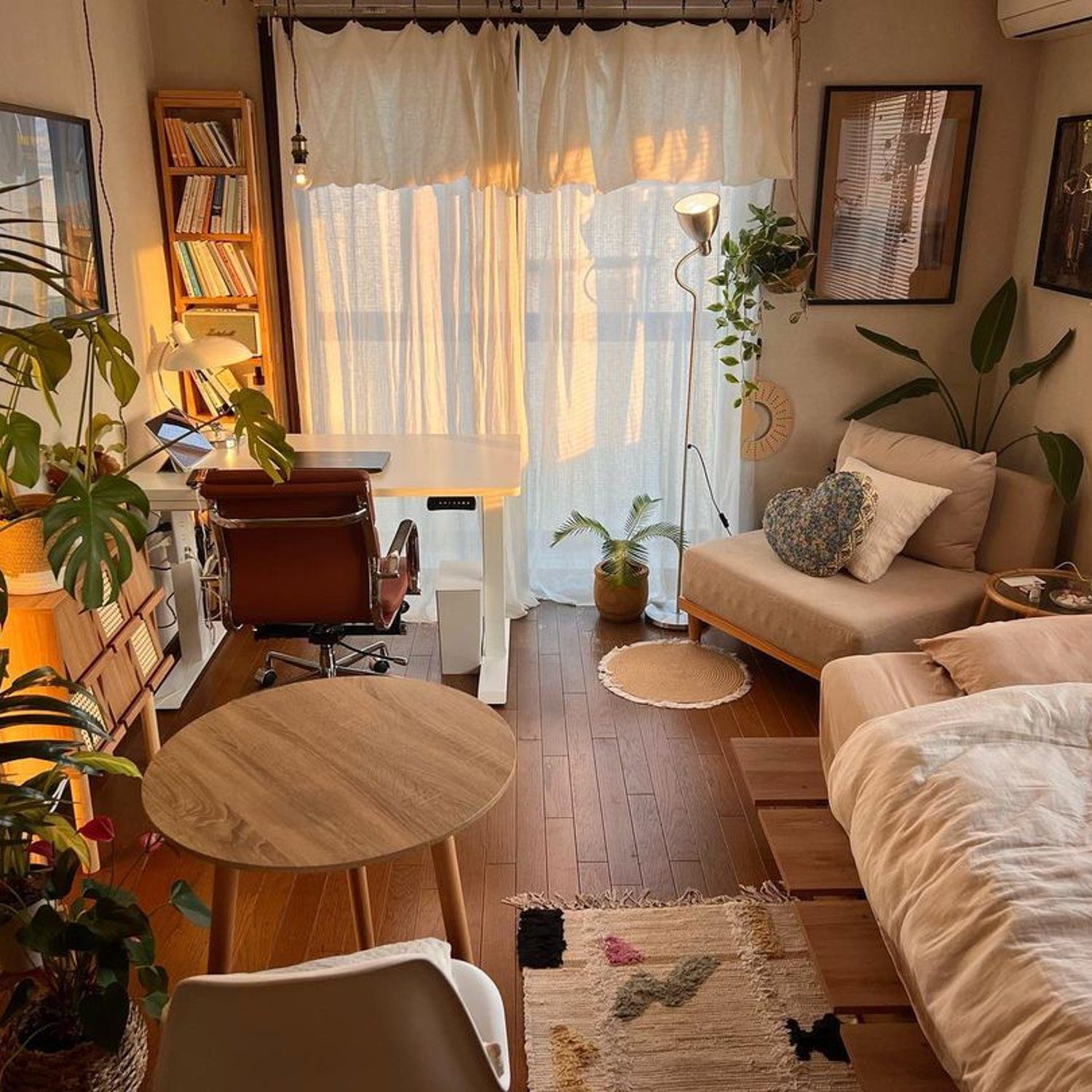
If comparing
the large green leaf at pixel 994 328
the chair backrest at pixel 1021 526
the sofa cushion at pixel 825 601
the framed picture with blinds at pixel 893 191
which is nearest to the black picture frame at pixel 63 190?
the sofa cushion at pixel 825 601

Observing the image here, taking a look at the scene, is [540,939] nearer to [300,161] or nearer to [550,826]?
[550,826]

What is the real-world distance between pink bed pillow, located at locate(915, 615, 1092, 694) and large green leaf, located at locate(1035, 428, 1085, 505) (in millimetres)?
917

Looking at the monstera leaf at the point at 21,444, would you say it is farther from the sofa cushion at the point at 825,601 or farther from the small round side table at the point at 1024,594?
the small round side table at the point at 1024,594

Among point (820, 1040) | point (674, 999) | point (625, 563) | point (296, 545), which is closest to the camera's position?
point (820, 1040)

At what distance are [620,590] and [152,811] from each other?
254 centimetres

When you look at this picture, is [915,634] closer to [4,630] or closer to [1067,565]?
[1067,565]

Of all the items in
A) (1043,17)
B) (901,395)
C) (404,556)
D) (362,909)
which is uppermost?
(1043,17)

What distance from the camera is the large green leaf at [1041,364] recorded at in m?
3.61

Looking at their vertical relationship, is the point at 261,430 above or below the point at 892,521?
above

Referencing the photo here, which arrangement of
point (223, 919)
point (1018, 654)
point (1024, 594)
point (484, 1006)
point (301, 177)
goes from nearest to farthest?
point (484, 1006)
point (223, 919)
point (1018, 654)
point (1024, 594)
point (301, 177)

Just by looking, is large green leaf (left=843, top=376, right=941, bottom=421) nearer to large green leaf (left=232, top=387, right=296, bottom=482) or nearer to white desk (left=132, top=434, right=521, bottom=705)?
white desk (left=132, top=434, right=521, bottom=705)

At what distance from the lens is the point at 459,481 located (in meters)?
3.34

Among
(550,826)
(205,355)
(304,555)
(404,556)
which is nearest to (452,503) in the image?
(404,556)

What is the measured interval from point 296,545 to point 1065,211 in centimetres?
279
